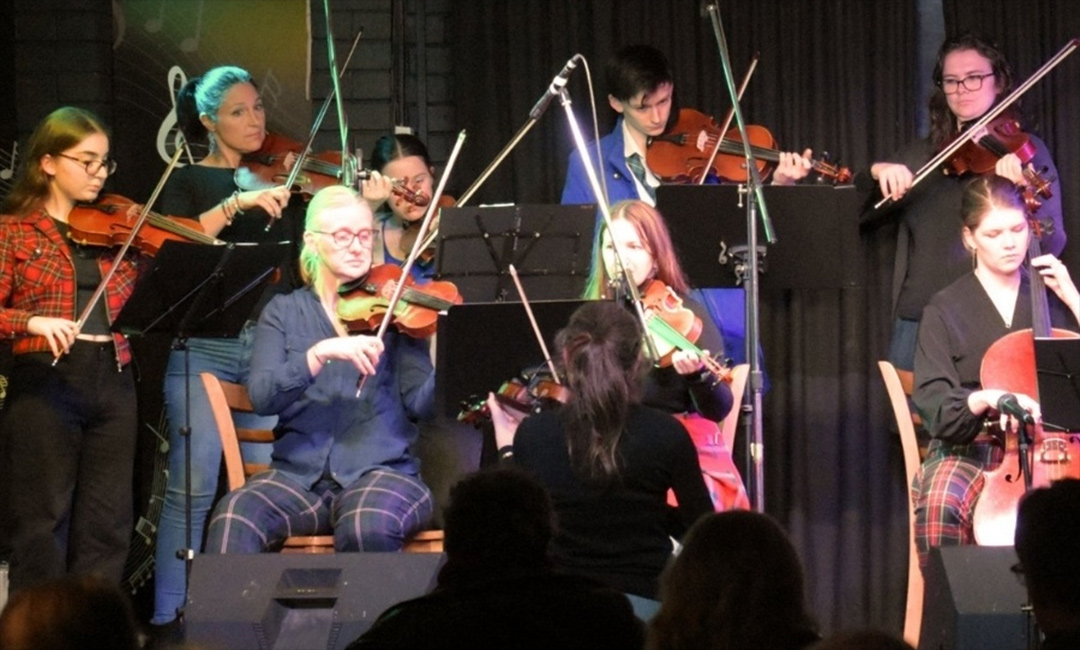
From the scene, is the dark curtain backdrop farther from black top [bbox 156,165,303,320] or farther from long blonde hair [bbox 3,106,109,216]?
long blonde hair [bbox 3,106,109,216]

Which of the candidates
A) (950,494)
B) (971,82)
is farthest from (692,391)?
(971,82)

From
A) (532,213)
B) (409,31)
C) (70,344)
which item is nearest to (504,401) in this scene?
(532,213)

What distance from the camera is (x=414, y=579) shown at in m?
3.76

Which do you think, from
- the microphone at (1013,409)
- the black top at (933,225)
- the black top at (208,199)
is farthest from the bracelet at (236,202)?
the microphone at (1013,409)

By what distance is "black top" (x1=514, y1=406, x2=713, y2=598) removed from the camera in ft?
11.8

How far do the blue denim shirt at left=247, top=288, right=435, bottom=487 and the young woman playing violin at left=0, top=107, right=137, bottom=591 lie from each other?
1.82 ft

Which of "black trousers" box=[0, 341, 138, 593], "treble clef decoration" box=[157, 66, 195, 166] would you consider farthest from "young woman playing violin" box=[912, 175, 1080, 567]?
"treble clef decoration" box=[157, 66, 195, 166]

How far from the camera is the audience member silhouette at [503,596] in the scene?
101 inches

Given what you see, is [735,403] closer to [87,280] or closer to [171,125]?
[87,280]

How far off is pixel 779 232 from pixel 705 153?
0.47 m

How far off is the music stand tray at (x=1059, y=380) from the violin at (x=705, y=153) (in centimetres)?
113

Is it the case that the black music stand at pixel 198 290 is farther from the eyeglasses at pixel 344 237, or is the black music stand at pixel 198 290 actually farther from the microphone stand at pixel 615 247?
the microphone stand at pixel 615 247

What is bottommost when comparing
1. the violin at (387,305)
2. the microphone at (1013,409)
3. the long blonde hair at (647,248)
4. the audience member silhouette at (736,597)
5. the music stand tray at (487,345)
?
the audience member silhouette at (736,597)

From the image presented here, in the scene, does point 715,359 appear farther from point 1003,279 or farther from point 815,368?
point 815,368
